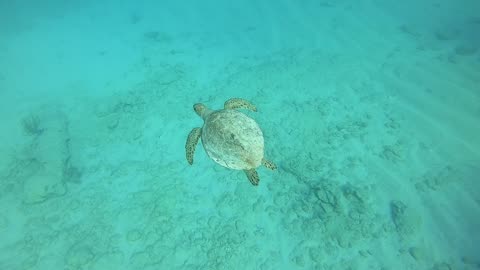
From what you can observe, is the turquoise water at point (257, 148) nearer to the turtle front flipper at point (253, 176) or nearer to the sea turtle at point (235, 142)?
the turtle front flipper at point (253, 176)

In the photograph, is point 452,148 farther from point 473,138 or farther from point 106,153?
point 106,153

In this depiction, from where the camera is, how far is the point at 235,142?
3.42 metres

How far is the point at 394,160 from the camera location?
5.75 m

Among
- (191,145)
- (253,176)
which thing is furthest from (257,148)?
(191,145)

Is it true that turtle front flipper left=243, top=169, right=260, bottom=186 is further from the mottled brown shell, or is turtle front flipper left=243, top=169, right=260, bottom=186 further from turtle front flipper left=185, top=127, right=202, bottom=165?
turtle front flipper left=185, top=127, right=202, bottom=165

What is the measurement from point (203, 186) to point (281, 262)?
6.96 feet

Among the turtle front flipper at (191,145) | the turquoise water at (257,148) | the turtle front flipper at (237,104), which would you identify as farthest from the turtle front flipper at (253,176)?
the turquoise water at (257,148)

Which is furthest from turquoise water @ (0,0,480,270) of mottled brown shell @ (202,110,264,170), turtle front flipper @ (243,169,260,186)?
mottled brown shell @ (202,110,264,170)

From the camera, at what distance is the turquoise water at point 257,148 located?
4.95 meters

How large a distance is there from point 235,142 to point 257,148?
343 millimetres

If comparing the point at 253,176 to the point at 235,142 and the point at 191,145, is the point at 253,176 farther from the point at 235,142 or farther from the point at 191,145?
the point at 191,145

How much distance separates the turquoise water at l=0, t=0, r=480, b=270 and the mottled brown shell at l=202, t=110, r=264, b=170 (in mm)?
2065

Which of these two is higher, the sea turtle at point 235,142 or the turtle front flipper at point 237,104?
the sea turtle at point 235,142

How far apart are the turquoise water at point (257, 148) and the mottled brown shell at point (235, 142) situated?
206 cm
